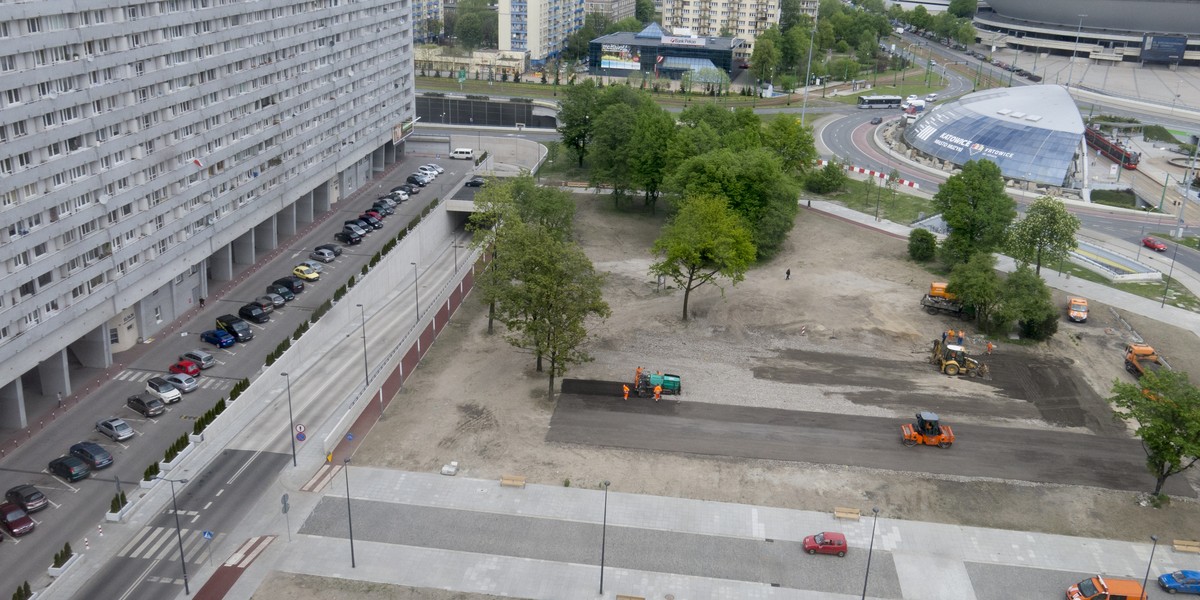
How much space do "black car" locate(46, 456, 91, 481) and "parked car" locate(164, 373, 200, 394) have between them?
9242 millimetres

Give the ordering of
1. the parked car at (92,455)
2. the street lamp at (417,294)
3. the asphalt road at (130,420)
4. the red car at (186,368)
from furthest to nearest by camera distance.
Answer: the street lamp at (417,294)
the red car at (186,368)
the parked car at (92,455)
the asphalt road at (130,420)

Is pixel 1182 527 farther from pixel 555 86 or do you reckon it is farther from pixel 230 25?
pixel 555 86

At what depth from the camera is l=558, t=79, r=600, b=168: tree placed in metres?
110

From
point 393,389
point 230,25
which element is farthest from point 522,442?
point 230,25

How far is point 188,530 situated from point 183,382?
14840 mm

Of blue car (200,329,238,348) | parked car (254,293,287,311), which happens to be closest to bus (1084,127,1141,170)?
parked car (254,293,287,311)

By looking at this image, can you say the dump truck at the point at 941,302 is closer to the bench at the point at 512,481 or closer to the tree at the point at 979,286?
the tree at the point at 979,286

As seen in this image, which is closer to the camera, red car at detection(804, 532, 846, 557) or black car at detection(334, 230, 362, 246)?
red car at detection(804, 532, 846, 557)

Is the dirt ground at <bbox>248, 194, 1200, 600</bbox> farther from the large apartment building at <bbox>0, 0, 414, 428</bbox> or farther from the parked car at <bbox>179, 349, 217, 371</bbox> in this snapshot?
the large apartment building at <bbox>0, 0, 414, 428</bbox>

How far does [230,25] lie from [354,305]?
23.5 metres

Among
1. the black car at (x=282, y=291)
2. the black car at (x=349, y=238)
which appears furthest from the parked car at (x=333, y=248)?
the black car at (x=282, y=291)

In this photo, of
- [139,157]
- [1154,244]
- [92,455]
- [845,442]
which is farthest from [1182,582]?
[139,157]

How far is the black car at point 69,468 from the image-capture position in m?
50.3

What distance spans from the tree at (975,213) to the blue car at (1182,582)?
4032 centimetres
